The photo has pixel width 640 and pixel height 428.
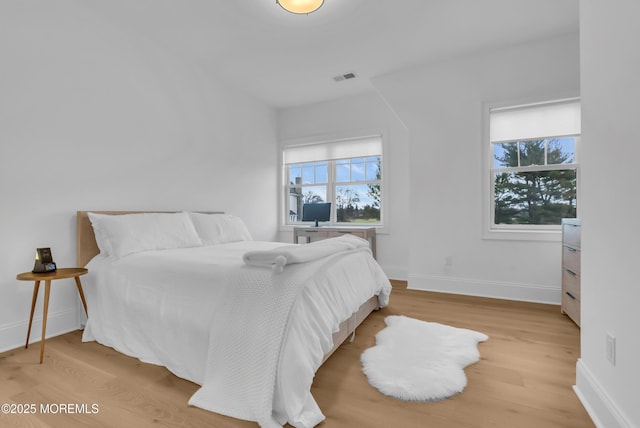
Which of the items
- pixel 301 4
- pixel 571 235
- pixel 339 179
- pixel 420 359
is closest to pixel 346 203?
pixel 339 179

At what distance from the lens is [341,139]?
16.1 feet

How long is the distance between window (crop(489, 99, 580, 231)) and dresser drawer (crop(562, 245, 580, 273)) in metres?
0.60

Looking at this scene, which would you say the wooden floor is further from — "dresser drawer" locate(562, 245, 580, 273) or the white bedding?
"dresser drawer" locate(562, 245, 580, 273)

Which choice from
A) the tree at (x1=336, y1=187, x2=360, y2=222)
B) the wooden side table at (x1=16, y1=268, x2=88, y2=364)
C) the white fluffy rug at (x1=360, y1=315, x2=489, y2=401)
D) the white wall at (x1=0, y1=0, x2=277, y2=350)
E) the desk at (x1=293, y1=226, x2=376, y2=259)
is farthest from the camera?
the tree at (x1=336, y1=187, x2=360, y2=222)

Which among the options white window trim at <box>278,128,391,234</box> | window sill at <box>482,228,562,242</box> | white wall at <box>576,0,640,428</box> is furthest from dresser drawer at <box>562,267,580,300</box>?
white window trim at <box>278,128,391,234</box>

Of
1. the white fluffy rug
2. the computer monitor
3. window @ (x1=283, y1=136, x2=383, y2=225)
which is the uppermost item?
window @ (x1=283, y1=136, x2=383, y2=225)

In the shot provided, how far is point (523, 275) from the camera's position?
3.42 meters

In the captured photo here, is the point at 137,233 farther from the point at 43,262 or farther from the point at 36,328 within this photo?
the point at 36,328

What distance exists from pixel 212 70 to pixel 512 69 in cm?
357

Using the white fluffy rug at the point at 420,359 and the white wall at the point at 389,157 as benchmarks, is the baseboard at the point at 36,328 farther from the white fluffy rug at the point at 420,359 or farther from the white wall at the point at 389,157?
the white wall at the point at 389,157

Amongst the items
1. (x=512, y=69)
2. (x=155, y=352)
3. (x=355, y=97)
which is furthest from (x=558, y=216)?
(x=155, y=352)

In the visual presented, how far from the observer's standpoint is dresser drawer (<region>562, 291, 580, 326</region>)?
102 inches

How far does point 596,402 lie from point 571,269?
1667mm

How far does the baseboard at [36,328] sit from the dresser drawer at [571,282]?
4.26m
